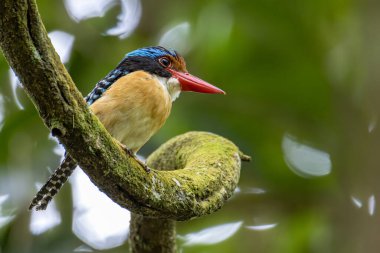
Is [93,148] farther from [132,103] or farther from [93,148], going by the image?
[132,103]

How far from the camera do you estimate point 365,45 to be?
4.00m

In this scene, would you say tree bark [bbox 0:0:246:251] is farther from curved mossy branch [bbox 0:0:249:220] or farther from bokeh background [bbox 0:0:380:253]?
bokeh background [bbox 0:0:380:253]

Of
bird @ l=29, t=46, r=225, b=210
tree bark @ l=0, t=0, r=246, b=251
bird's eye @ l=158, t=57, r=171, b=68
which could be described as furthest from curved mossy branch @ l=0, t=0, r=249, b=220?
bird's eye @ l=158, t=57, r=171, b=68

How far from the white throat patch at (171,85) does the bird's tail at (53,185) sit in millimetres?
699

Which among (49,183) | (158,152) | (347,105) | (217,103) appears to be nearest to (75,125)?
(49,183)

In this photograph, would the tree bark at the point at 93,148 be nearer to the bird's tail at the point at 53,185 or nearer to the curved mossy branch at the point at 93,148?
the curved mossy branch at the point at 93,148

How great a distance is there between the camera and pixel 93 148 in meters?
2.03

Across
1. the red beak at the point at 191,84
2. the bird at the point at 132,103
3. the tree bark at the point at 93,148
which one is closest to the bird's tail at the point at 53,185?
the bird at the point at 132,103

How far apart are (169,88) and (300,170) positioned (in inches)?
61.2

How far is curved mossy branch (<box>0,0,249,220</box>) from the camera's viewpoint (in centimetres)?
173

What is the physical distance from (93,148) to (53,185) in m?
1.29

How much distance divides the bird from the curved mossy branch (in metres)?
0.40

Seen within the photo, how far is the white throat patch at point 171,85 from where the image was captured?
12.3 feet

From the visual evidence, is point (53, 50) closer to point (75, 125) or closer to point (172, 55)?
point (75, 125)
